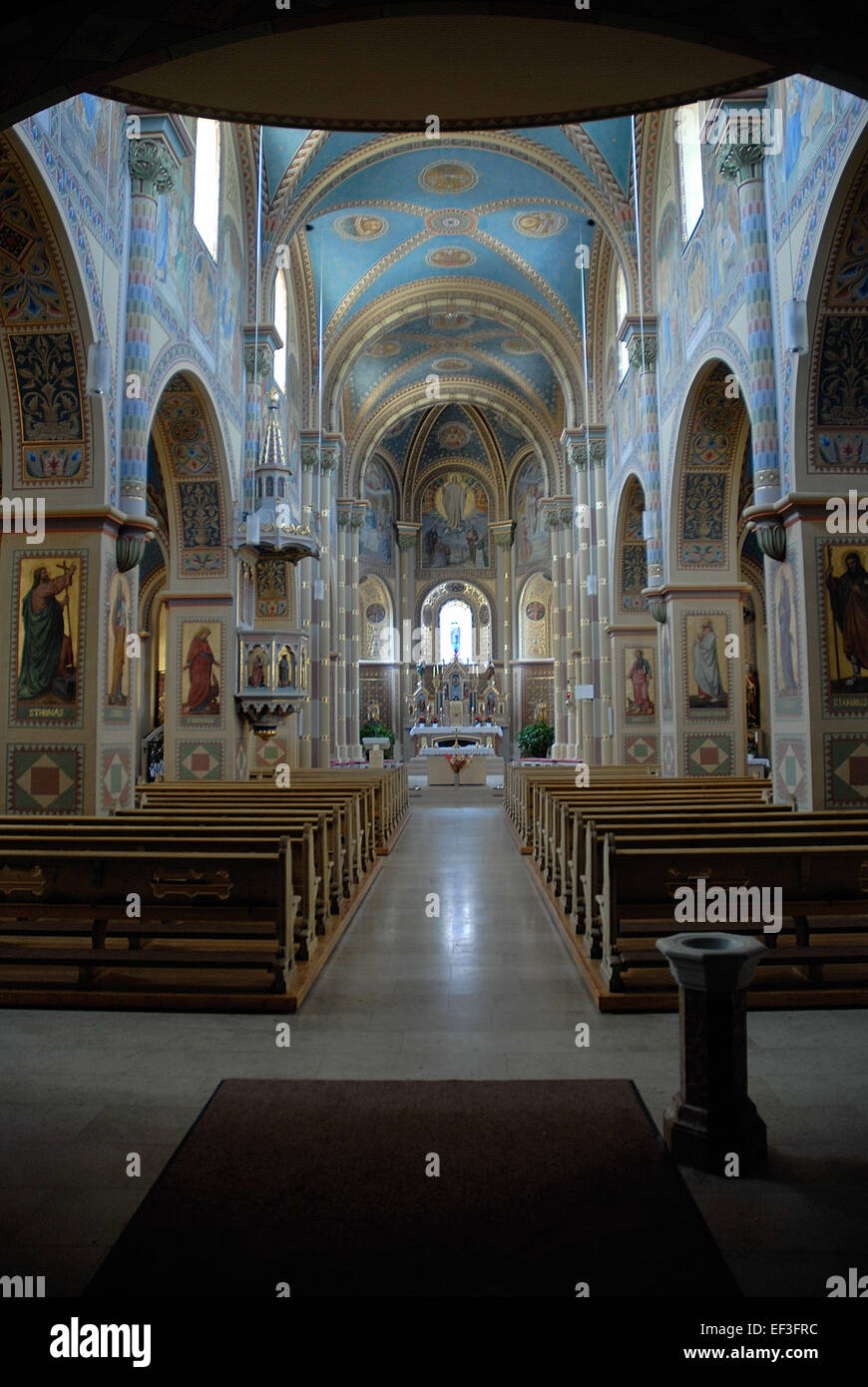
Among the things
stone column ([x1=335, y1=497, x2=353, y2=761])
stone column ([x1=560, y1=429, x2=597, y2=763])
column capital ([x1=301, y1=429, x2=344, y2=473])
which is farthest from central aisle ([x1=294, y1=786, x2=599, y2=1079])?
stone column ([x1=335, y1=497, x2=353, y2=761])

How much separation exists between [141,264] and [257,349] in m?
6.00

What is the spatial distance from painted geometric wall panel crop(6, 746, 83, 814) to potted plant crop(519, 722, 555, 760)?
80.4 feet

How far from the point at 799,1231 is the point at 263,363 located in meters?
17.1

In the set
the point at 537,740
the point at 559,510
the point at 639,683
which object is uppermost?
the point at 559,510

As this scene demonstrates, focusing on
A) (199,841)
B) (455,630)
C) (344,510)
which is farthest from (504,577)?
(199,841)

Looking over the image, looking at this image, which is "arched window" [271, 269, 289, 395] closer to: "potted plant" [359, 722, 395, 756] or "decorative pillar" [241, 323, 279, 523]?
"decorative pillar" [241, 323, 279, 523]

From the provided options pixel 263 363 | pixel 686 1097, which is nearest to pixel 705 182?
pixel 263 363

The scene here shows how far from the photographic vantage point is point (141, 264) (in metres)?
11.3

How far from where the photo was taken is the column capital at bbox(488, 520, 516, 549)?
3762cm

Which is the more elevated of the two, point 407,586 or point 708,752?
point 407,586

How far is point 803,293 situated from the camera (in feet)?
31.5

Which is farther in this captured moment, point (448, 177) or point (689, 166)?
point (448, 177)

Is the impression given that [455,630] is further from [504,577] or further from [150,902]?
[150,902]
